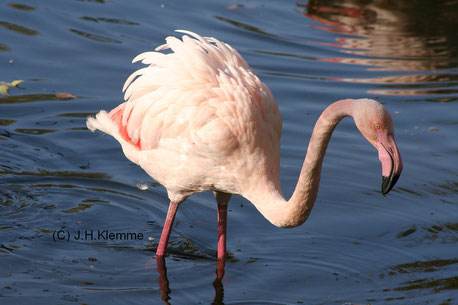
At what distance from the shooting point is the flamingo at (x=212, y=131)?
5.22 meters

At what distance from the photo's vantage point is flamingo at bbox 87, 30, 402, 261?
5.22 metres

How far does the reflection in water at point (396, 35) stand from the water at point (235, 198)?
0.04 meters

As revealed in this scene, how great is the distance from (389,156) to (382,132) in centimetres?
16

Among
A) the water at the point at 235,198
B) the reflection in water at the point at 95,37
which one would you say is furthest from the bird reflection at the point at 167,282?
the reflection in water at the point at 95,37

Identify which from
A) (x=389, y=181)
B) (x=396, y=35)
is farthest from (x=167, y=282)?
(x=396, y=35)

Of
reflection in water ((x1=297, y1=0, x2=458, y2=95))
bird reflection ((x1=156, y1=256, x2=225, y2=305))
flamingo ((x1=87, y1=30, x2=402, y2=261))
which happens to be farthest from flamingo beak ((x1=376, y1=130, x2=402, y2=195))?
reflection in water ((x1=297, y1=0, x2=458, y2=95))

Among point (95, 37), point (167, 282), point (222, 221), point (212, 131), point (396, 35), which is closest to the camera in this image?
point (212, 131)

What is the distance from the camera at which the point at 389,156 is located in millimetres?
4387

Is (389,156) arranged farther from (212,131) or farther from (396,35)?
(396,35)

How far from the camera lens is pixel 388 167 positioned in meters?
4.41

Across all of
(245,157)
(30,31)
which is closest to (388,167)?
(245,157)

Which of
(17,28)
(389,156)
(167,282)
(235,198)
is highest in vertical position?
(389,156)

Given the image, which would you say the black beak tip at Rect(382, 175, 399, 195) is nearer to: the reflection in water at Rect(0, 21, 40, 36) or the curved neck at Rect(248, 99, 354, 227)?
the curved neck at Rect(248, 99, 354, 227)

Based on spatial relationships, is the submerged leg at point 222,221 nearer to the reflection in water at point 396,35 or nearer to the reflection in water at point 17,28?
the reflection in water at point 396,35
